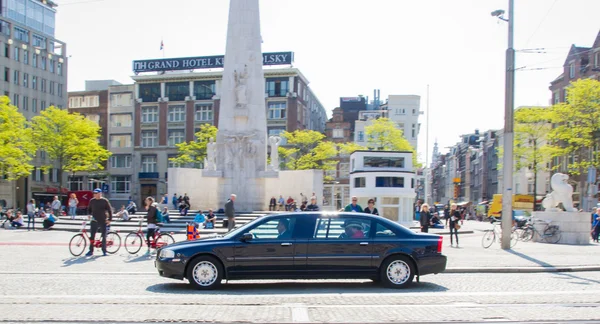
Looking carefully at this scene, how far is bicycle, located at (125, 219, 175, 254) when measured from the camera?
1841 centimetres

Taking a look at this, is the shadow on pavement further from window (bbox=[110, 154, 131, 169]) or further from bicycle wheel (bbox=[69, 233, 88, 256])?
window (bbox=[110, 154, 131, 169])

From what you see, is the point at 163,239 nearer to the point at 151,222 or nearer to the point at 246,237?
the point at 151,222

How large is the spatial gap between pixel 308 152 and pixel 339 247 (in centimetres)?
5771

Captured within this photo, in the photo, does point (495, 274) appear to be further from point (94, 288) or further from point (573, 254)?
point (94, 288)

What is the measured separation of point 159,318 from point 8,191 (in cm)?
6552

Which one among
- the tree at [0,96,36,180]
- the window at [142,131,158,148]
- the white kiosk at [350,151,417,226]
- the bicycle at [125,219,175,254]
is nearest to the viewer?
the bicycle at [125,219,175,254]

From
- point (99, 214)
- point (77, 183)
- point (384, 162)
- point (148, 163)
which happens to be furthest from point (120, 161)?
point (99, 214)

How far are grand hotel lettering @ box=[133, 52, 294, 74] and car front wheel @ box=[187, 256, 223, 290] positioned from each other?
213ft

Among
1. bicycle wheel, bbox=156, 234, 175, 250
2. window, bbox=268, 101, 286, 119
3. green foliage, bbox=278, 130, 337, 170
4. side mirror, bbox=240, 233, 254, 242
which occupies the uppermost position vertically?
window, bbox=268, 101, 286, 119

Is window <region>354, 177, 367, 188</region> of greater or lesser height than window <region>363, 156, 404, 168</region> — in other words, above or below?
below

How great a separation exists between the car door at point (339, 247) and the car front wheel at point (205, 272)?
1625mm

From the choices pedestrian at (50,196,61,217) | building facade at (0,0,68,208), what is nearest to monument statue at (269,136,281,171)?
pedestrian at (50,196,61,217)

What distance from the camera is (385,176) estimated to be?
3656 centimetres

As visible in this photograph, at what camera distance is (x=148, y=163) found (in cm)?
8031
